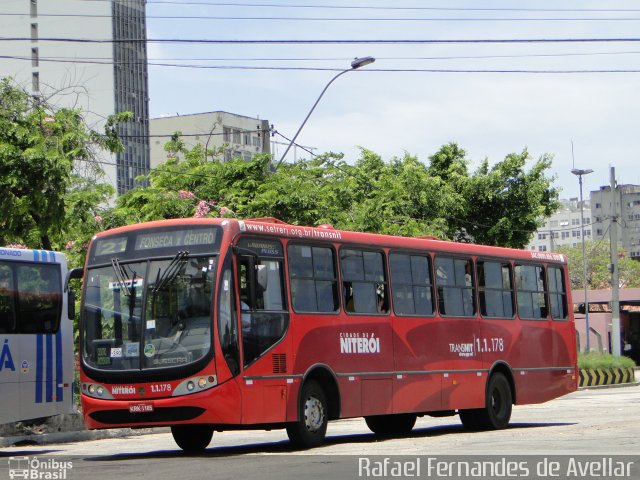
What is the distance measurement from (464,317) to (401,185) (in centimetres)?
2421

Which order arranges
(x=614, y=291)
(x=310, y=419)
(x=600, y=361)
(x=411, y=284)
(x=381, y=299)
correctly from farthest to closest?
1. (x=614, y=291)
2. (x=600, y=361)
3. (x=411, y=284)
4. (x=381, y=299)
5. (x=310, y=419)

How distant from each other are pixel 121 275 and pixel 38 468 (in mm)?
2910

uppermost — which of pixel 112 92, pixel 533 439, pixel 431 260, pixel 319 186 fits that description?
pixel 112 92

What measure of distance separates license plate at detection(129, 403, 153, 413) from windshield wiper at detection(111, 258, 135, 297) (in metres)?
1.42

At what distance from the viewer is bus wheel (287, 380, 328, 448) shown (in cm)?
1588

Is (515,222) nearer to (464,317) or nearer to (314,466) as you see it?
(464,317)

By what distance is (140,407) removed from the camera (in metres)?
14.9

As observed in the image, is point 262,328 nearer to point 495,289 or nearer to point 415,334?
point 415,334

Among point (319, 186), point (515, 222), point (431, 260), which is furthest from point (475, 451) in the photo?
point (515, 222)

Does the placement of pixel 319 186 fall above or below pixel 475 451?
above

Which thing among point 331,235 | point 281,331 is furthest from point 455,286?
point 281,331

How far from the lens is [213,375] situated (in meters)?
14.7

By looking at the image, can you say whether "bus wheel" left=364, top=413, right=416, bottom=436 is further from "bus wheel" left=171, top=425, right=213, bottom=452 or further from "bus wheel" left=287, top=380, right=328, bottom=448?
"bus wheel" left=171, top=425, right=213, bottom=452

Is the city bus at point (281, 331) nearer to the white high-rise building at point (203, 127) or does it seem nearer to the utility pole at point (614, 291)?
the utility pole at point (614, 291)
